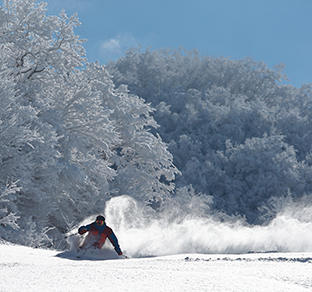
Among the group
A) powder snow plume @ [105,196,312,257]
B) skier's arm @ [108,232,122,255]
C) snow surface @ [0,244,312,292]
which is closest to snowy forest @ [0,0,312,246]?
powder snow plume @ [105,196,312,257]

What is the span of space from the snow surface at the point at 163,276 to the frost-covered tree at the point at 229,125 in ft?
79.1

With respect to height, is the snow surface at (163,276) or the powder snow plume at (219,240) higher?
the snow surface at (163,276)

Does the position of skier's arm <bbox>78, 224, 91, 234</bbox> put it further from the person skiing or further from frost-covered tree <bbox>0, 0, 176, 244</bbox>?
frost-covered tree <bbox>0, 0, 176, 244</bbox>

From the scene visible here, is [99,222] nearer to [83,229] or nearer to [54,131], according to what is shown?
[83,229]

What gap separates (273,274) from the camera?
238 inches

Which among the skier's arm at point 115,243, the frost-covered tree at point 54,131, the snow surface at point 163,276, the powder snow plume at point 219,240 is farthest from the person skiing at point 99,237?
the frost-covered tree at point 54,131

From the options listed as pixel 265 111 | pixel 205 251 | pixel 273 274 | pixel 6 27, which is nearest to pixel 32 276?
pixel 273 274

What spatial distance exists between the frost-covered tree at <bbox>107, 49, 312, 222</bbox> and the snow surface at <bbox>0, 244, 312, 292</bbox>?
2411 cm

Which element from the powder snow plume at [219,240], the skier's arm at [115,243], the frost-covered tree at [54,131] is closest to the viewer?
the skier's arm at [115,243]

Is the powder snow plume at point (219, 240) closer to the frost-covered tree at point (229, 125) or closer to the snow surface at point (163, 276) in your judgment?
the snow surface at point (163, 276)

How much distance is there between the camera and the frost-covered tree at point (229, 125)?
1313 inches

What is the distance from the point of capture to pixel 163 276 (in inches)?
222

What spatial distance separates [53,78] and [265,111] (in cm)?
2999

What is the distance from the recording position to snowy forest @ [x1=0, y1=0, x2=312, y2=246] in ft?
45.6
